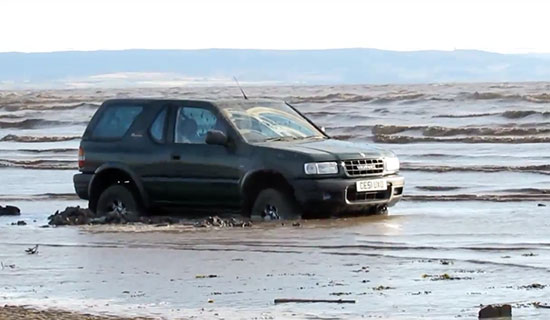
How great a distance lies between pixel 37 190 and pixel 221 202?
663cm

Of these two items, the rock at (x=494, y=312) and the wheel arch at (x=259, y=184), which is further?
the wheel arch at (x=259, y=184)

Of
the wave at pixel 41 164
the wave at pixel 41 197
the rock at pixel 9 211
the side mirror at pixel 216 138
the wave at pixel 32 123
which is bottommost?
the wave at pixel 32 123

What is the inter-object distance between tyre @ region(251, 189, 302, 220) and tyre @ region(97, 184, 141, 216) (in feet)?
5.27

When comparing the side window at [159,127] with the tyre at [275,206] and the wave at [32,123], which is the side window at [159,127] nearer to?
the tyre at [275,206]

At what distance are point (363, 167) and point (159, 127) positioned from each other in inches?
96.2

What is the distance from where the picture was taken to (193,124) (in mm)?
16359

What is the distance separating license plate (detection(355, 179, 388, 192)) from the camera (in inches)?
610

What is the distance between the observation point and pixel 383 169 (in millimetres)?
15859

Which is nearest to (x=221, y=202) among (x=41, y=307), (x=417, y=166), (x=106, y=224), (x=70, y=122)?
(x=106, y=224)

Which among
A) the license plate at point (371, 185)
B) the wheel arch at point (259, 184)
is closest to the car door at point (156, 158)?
the wheel arch at point (259, 184)

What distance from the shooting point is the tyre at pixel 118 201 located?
54.1ft

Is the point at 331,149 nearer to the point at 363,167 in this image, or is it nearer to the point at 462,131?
the point at 363,167

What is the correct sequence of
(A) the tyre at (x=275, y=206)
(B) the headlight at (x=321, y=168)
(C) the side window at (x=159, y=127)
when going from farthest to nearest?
(C) the side window at (x=159, y=127) → (A) the tyre at (x=275, y=206) → (B) the headlight at (x=321, y=168)

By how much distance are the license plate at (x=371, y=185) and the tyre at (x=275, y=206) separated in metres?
0.69
